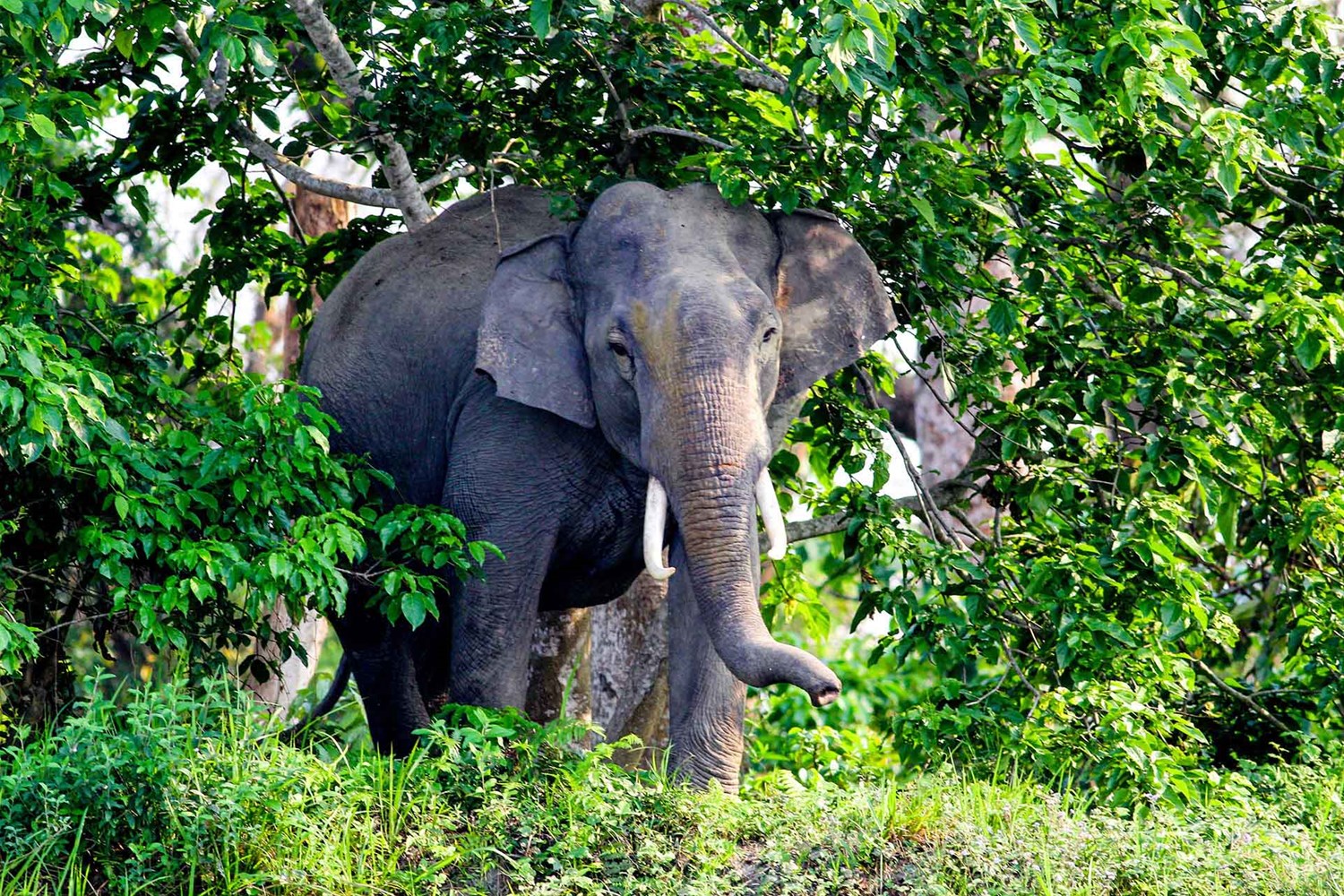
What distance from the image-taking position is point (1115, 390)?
7.05m

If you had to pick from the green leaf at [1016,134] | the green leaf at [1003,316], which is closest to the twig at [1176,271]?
the green leaf at [1003,316]

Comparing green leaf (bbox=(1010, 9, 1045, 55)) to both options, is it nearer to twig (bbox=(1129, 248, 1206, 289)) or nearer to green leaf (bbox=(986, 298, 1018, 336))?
green leaf (bbox=(986, 298, 1018, 336))

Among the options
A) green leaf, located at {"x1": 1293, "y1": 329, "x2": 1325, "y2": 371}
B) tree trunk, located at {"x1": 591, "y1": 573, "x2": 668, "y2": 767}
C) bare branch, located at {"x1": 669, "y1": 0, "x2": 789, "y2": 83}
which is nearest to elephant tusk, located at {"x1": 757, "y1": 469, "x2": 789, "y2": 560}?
bare branch, located at {"x1": 669, "y1": 0, "x2": 789, "y2": 83}

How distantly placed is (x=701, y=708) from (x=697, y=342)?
49.6 inches

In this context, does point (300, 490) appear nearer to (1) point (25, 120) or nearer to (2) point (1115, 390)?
(1) point (25, 120)

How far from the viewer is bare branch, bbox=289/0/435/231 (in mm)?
6566

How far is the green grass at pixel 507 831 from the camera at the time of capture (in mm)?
5164

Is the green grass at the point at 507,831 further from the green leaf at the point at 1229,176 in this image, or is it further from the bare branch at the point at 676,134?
the bare branch at the point at 676,134

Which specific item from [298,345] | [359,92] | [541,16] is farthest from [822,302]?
[298,345]

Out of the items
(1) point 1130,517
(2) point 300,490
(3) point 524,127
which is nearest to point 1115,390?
(1) point 1130,517

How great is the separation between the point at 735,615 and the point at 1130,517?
1.81m

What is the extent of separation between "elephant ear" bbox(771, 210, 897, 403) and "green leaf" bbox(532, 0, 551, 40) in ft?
4.16

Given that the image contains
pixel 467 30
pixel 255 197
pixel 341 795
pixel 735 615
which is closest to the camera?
pixel 341 795

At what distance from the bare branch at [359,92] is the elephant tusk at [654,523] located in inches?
68.9
